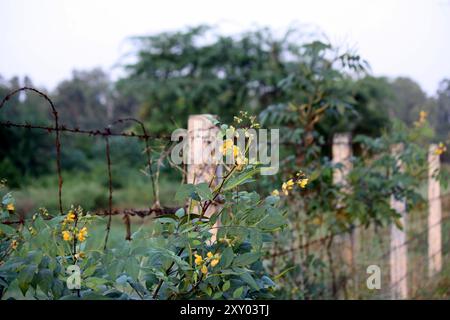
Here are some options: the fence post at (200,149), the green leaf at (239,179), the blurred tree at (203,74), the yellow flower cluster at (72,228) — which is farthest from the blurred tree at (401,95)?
the yellow flower cluster at (72,228)

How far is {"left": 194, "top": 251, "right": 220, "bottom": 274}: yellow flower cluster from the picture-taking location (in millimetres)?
1552

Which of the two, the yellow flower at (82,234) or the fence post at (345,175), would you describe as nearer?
the yellow flower at (82,234)

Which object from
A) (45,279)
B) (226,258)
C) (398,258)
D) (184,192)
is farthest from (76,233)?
(398,258)

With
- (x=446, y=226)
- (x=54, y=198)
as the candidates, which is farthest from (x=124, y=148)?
(x=446, y=226)

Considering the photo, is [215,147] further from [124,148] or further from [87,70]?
[87,70]

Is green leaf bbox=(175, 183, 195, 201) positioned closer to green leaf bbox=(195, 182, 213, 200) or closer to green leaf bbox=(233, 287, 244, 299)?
green leaf bbox=(195, 182, 213, 200)

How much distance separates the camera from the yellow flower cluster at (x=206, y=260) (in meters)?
1.55

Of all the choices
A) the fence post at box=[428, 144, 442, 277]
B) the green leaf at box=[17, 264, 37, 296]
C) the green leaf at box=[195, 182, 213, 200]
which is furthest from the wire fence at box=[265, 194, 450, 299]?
the green leaf at box=[17, 264, 37, 296]

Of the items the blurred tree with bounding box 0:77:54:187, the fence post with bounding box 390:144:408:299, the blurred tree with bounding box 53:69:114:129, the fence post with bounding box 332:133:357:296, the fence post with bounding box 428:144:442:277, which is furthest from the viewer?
the blurred tree with bounding box 53:69:114:129

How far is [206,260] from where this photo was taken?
62.6 inches

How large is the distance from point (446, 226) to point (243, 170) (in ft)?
14.8

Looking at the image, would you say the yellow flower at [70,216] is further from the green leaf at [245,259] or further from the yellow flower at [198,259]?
the green leaf at [245,259]

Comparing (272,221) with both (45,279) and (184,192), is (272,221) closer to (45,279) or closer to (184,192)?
(184,192)

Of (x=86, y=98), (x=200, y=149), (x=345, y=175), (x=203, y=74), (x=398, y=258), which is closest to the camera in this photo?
(x=200, y=149)
